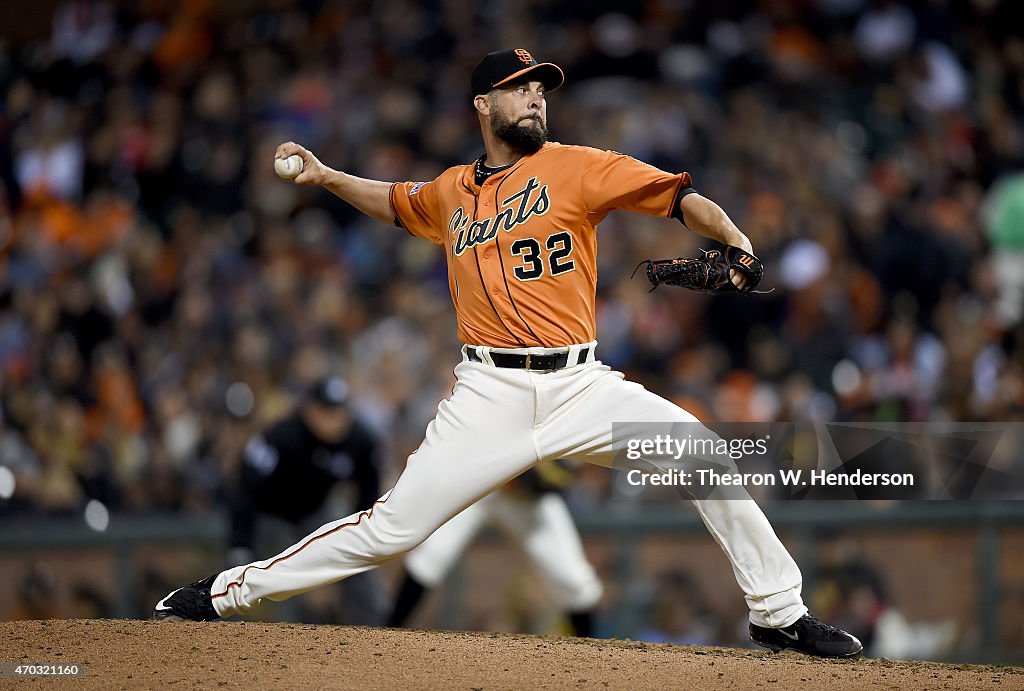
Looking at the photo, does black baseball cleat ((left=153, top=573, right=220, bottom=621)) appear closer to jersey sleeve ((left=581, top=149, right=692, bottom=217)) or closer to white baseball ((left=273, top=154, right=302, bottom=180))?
white baseball ((left=273, top=154, right=302, bottom=180))

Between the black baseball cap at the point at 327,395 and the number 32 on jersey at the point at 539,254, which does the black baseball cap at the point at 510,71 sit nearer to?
the number 32 on jersey at the point at 539,254

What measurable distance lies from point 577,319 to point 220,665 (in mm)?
1515

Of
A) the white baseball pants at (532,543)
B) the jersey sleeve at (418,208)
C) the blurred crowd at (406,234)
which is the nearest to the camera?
the jersey sleeve at (418,208)

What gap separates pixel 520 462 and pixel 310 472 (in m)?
2.45

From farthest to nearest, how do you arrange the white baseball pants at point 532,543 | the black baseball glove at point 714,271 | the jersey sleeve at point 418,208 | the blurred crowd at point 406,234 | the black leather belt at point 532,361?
the blurred crowd at point 406,234 → the white baseball pants at point 532,543 → the jersey sleeve at point 418,208 → the black leather belt at point 532,361 → the black baseball glove at point 714,271

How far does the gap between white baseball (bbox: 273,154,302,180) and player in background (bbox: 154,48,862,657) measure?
60cm

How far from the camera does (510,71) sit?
155 inches

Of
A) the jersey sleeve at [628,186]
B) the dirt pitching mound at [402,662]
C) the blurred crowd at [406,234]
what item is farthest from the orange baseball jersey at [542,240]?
the blurred crowd at [406,234]

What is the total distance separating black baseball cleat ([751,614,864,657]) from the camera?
3852 millimetres

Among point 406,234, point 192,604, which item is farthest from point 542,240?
point 406,234

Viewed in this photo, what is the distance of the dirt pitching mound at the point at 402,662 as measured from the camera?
3.82m

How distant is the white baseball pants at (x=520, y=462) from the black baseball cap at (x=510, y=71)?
84 cm

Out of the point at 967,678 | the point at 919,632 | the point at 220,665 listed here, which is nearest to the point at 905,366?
the point at 919,632

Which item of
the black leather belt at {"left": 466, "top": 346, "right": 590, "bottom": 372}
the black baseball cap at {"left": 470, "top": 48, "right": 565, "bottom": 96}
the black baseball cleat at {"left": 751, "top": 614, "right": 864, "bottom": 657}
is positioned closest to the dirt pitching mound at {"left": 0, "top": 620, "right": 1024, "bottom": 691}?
the black baseball cleat at {"left": 751, "top": 614, "right": 864, "bottom": 657}
